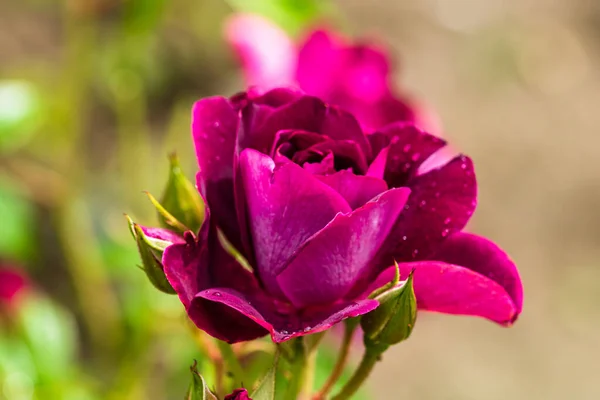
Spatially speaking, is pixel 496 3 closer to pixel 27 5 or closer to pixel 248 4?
pixel 27 5

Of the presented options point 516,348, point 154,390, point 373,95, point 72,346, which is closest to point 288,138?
point 373,95

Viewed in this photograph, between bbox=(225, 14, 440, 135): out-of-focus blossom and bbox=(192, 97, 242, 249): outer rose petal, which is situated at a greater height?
bbox=(192, 97, 242, 249): outer rose petal

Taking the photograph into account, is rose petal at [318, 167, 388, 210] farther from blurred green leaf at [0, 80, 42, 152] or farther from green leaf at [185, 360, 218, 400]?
blurred green leaf at [0, 80, 42, 152]

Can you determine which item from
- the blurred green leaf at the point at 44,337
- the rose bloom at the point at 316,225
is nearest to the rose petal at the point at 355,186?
the rose bloom at the point at 316,225

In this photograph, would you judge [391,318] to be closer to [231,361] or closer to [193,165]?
[231,361]

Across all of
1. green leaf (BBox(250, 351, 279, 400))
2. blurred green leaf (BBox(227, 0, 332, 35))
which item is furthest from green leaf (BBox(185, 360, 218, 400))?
blurred green leaf (BBox(227, 0, 332, 35))

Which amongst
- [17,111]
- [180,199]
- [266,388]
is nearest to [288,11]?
[17,111]
